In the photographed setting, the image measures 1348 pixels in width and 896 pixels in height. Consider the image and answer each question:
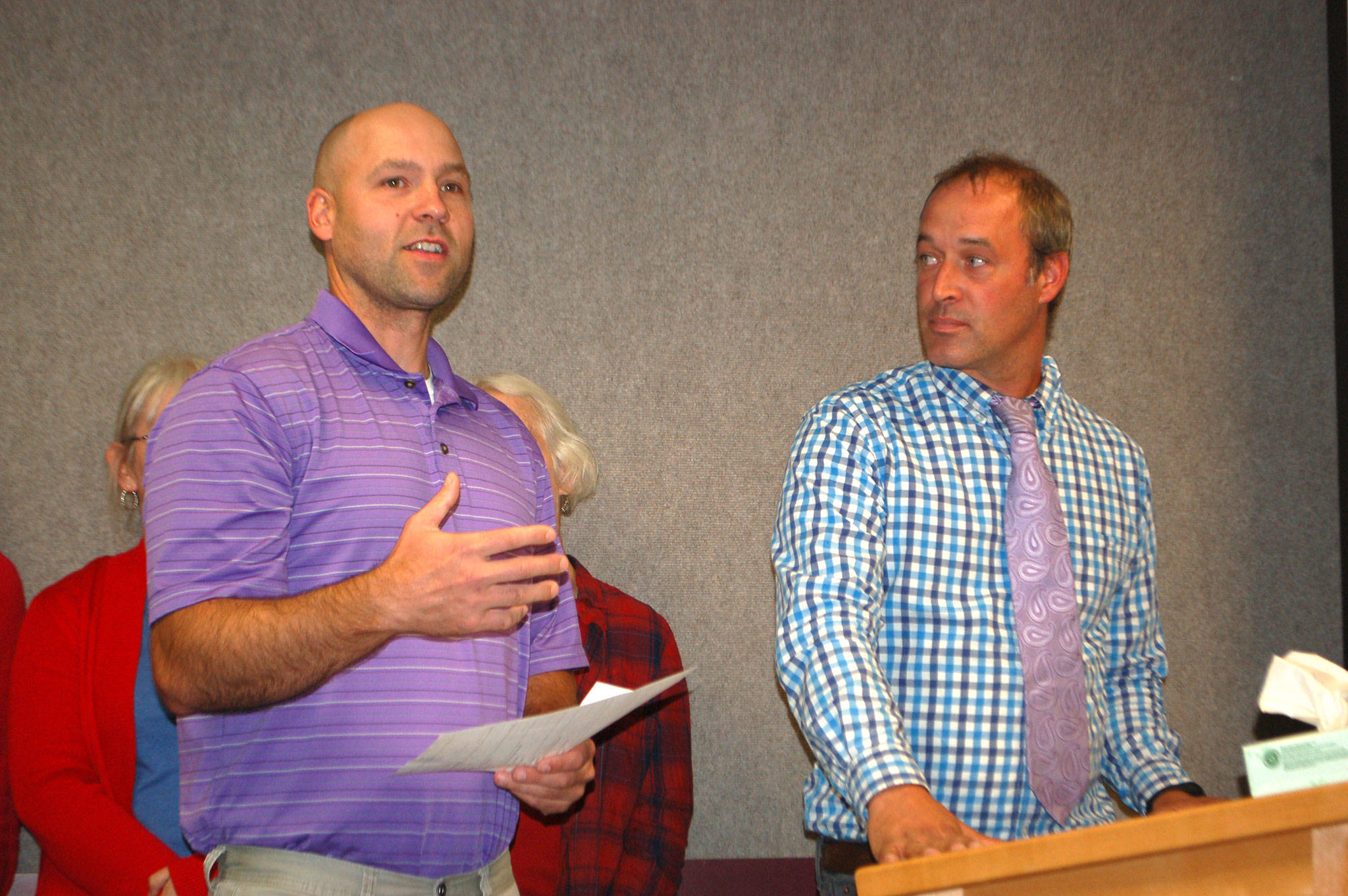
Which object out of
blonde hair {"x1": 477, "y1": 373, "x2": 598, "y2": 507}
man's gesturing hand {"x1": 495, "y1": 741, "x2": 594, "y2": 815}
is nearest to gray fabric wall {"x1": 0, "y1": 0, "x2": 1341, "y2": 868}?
blonde hair {"x1": 477, "y1": 373, "x2": 598, "y2": 507}

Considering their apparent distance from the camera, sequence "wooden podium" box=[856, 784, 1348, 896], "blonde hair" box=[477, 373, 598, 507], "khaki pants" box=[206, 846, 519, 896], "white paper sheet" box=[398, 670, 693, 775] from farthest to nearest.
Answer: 1. "blonde hair" box=[477, 373, 598, 507]
2. "khaki pants" box=[206, 846, 519, 896]
3. "white paper sheet" box=[398, 670, 693, 775]
4. "wooden podium" box=[856, 784, 1348, 896]

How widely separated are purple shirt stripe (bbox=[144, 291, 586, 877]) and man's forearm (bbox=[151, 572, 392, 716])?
4cm

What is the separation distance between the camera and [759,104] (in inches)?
105

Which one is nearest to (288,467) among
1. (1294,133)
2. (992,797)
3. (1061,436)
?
(992,797)

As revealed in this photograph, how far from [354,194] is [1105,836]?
144 centimetres

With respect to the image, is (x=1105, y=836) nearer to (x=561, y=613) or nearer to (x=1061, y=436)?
(x=561, y=613)

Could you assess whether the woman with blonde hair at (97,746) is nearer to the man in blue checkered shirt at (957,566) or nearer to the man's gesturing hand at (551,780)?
the man's gesturing hand at (551,780)

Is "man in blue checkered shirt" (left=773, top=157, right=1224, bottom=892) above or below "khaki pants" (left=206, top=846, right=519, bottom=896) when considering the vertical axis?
above

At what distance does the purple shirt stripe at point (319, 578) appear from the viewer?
1.26 m

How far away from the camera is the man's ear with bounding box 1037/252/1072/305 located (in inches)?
76.0

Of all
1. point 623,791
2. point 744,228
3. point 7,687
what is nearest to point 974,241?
point 744,228

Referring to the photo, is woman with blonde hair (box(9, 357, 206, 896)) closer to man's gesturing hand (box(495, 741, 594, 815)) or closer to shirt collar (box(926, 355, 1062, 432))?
man's gesturing hand (box(495, 741, 594, 815))

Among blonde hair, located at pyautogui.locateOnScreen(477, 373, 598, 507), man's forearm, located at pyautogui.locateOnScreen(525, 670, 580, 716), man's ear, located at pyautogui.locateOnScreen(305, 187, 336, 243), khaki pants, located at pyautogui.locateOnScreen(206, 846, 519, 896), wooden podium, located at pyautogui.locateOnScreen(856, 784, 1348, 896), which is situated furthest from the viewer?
blonde hair, located at pyautogui.locateOnScreen(477, 373, 598, 507)

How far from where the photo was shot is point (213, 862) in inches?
50.5
